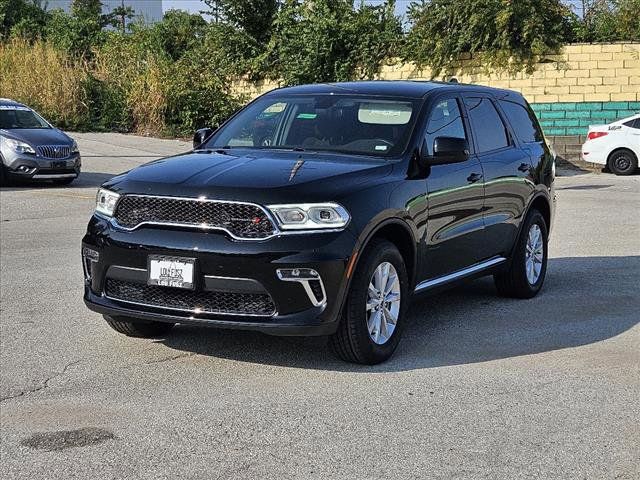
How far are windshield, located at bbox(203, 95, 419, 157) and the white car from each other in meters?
17.7

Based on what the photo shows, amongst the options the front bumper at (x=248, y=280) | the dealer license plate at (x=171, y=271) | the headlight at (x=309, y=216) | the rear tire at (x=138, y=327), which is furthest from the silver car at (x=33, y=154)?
the headlight at (x=309, y=216)

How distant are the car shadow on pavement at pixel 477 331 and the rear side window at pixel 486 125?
51.7 inches

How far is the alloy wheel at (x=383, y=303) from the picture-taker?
629cm

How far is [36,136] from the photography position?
1897cm

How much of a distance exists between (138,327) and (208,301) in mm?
1132

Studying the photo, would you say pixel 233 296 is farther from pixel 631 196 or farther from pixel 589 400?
pixel 631 196

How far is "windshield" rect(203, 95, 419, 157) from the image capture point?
7027 mm

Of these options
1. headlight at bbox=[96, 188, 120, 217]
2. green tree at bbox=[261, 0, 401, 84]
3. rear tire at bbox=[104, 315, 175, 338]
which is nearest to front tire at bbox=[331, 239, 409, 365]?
rear tire at bbox=[104, 315, 175, 338]

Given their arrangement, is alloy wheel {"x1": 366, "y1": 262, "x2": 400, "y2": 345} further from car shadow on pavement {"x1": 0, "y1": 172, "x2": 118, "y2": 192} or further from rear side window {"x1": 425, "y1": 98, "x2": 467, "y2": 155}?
car shadow on pavement {"x1": 0, "y1": 172, "x2": 118, "y2": 192}

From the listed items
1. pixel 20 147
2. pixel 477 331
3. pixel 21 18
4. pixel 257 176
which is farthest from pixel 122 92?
pixel 257 176

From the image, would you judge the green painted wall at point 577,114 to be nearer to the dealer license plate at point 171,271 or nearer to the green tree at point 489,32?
the green tree at point 489,32

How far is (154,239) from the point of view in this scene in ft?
19.9

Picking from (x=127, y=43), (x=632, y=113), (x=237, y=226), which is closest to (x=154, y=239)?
(x=237, y=226)

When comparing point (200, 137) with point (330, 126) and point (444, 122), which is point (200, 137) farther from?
point (444, 122)
